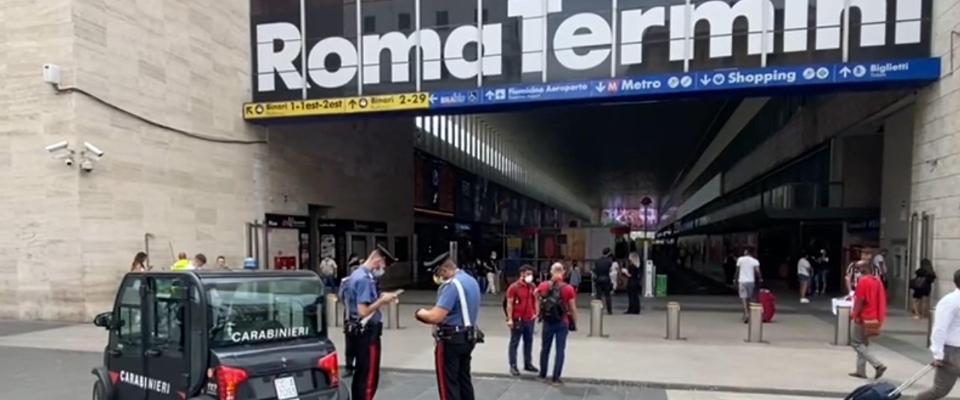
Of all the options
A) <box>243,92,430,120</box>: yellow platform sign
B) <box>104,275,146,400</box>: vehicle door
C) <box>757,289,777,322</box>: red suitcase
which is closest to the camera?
<box>104,275,146,400</box>: vehicle door

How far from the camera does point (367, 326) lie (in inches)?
228

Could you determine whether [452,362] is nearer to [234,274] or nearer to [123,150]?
[234,274]

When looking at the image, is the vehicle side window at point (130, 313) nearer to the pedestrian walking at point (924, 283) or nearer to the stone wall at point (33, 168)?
the stone wall at point (33, 168)

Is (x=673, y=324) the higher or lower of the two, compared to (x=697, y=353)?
higher

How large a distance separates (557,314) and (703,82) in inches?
347

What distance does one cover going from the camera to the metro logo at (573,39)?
1303 cm

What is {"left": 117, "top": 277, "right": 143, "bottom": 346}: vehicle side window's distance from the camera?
189 inches

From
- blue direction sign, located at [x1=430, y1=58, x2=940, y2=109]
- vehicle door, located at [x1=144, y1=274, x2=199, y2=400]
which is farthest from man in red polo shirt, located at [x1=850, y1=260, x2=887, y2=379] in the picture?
vehicle door, located at [x1=144, y1=274, x2=199, y2=400]

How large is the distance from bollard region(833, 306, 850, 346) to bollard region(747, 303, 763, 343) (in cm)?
119

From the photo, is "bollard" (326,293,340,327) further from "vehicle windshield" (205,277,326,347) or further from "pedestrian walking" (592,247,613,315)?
"vehicle windshield" (205,277,326,347)

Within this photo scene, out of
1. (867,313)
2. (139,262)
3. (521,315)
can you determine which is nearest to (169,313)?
(521,315)

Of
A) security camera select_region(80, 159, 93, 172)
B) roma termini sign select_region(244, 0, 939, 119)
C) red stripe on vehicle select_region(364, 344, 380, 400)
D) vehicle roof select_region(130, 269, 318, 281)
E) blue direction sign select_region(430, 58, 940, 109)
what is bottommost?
red stripe on vehicle select_region(364, 344, 380, 400)

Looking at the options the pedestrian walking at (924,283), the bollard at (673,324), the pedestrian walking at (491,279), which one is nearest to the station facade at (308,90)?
the pedestrian walking at (924,283)

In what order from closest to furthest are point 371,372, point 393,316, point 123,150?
point 371,372
point 393,316
point 123,150
